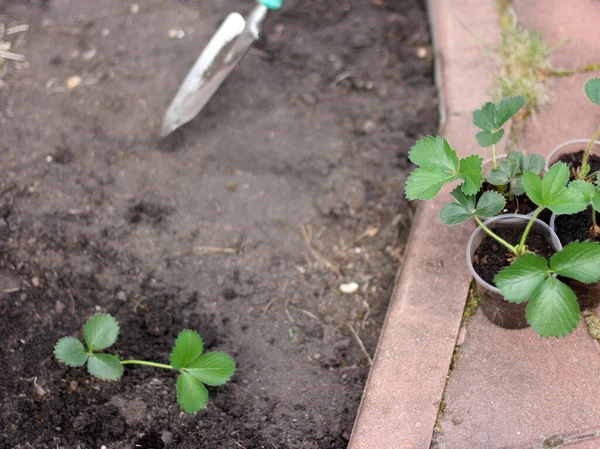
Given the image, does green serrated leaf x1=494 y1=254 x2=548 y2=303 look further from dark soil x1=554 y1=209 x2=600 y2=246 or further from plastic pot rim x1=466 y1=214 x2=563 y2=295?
dark soil x1=554 y1=209 x2=600 y2=246

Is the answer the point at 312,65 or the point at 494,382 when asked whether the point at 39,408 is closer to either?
the point at 494,382

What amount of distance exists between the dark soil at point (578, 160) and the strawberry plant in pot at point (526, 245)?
244mm

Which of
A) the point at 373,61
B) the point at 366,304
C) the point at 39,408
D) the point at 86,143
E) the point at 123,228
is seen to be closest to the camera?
the point at 39,408

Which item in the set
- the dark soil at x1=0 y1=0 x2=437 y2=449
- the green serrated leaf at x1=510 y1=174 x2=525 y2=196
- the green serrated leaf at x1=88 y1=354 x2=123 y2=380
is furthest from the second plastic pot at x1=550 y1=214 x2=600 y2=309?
the green serrated leaf at x1=88 y1=354 x2=123 y2=380

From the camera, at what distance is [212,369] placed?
1395mm

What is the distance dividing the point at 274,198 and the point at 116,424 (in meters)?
0.84

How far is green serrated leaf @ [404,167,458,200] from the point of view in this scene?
1.25 metres

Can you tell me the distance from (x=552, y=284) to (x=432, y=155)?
385mm

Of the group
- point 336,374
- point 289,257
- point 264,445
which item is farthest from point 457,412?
point 289,257

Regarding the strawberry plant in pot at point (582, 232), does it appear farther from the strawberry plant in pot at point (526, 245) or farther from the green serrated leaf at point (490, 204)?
the green serrated leaf at point (490, 204)

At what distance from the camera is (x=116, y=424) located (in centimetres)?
143

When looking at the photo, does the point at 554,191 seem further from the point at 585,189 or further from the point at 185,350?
the point at 185,350

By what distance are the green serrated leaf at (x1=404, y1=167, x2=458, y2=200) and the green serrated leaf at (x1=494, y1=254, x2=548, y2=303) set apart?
24 centimetres

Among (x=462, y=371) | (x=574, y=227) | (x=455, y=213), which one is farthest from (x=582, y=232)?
(x=462, y=371)
